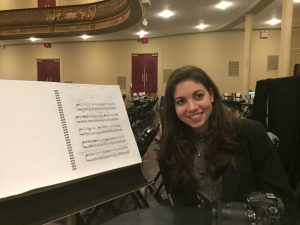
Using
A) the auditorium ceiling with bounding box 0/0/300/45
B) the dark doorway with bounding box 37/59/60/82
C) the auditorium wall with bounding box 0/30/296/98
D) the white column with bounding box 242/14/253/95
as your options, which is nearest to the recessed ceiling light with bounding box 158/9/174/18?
the auditorium ceiling with bounding box 0/0/300/45

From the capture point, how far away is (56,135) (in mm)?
1354

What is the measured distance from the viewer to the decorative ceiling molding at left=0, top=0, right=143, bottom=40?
30.2ft

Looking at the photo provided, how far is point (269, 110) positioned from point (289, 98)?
9.7 inches

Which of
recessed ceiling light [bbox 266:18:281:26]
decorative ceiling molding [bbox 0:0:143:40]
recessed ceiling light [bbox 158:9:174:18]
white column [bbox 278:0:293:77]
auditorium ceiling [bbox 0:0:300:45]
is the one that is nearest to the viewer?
white column [bbox 278:0:293:77]

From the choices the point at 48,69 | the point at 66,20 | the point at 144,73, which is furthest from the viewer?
Answer: the point at 48,69

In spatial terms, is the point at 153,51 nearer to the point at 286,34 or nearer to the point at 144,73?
the point at 144,73

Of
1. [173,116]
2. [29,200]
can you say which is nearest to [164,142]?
[173,116]

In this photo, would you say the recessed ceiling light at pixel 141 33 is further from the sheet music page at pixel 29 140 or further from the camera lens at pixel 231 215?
the camera lens at pixel 231 215

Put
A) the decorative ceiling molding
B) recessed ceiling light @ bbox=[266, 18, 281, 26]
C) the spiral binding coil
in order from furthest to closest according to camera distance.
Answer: recessed ceiling light @ bbox=[266, 18, 281, 26], the decorative ceiling molding, the spiral binding coil

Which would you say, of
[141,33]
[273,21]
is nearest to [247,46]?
[273,21]

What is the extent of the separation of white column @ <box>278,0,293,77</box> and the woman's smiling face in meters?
5.90

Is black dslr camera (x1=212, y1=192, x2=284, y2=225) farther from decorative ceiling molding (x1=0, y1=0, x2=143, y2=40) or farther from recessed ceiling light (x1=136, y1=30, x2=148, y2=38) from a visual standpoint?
recessed ceiling light (x1=136, y1=30, x2=148, y2=38)

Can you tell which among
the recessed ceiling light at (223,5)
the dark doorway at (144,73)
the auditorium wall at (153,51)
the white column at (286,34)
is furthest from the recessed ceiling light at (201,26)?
the white column at (286,34)

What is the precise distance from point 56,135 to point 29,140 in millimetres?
130
